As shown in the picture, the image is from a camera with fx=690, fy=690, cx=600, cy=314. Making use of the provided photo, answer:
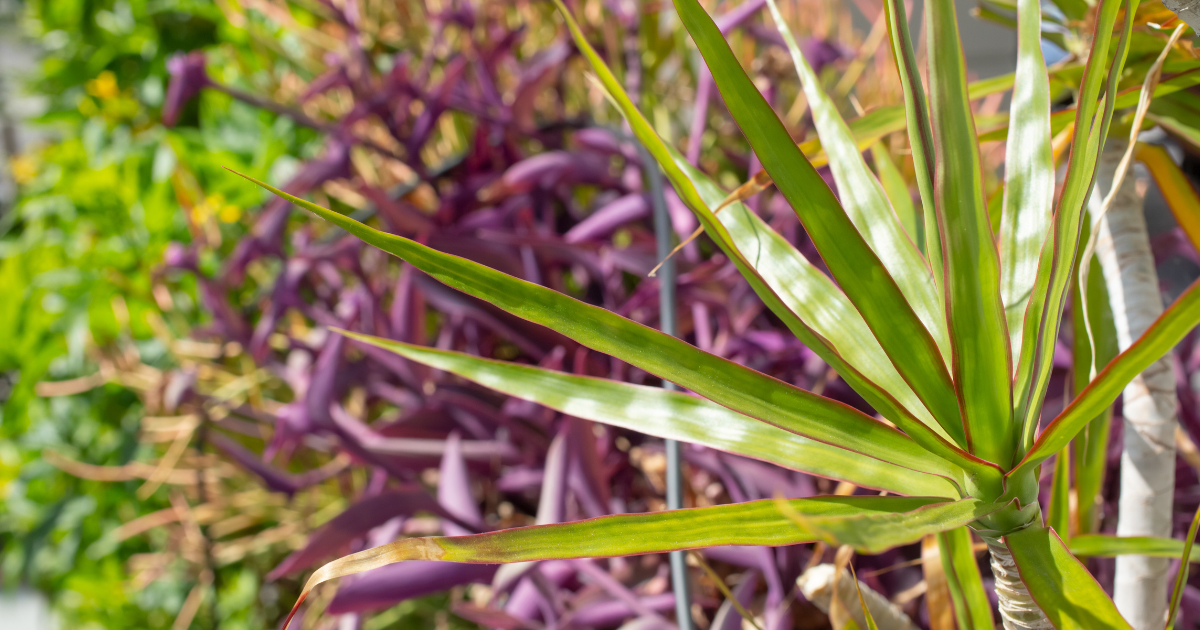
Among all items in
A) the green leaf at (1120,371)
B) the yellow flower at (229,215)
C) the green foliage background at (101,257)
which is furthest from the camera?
the green foliage background at (101,257)

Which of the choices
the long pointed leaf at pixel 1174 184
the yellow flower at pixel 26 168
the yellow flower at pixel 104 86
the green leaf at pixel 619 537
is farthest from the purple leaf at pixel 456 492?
the yellow flower at pixel 26 168

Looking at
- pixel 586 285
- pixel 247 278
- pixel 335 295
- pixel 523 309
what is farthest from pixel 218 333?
pixel 523 309

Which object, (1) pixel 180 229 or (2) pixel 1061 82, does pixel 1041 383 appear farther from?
(1) pixel 180 229

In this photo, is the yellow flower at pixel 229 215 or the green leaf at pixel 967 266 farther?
the yellow flower at pixel 229 215

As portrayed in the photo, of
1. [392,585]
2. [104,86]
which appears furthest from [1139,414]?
[104,86]

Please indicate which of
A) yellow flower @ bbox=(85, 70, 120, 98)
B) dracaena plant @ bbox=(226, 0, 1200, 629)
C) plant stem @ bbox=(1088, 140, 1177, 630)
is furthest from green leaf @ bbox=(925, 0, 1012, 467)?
yellow flower @ bbox=(85, 70, 120, 98)

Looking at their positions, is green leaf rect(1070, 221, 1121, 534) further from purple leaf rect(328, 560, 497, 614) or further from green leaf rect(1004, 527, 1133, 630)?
purple leaf rect(328, 560, 497, 614)

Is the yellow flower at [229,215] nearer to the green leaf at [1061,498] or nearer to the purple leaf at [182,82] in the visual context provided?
the purple leaf at [182,82]
